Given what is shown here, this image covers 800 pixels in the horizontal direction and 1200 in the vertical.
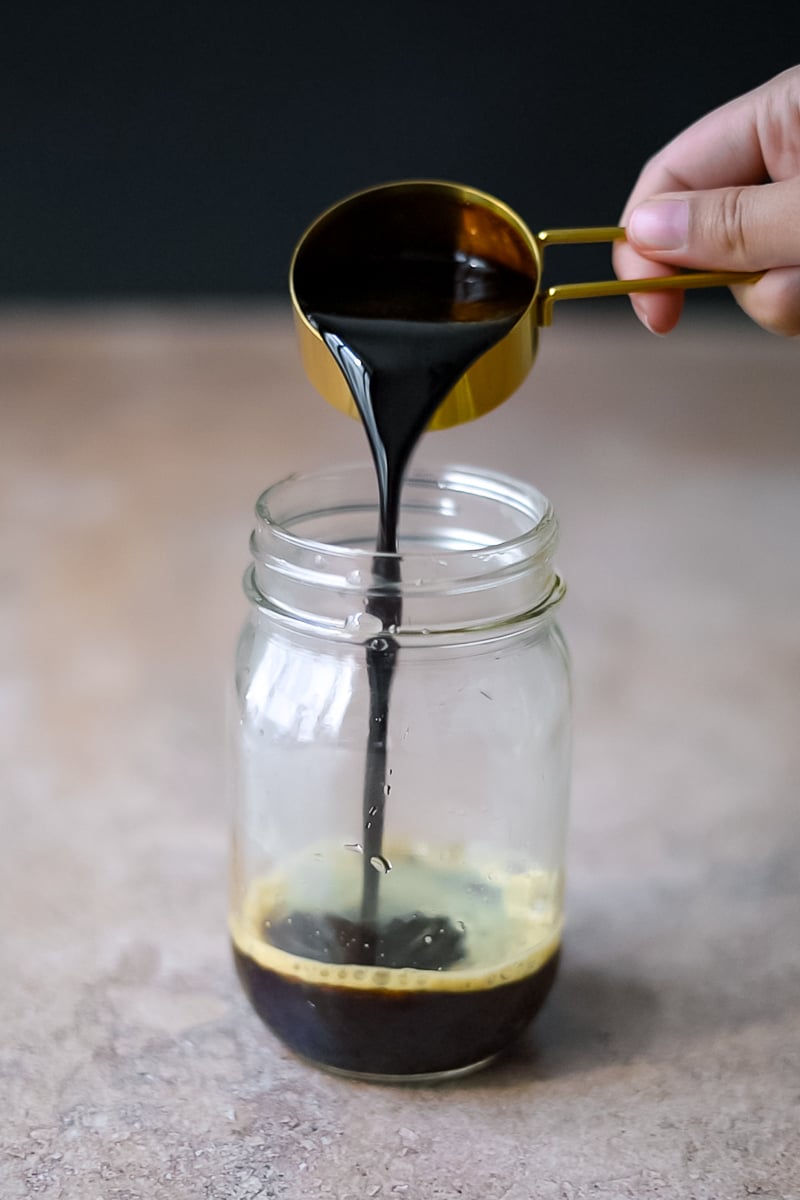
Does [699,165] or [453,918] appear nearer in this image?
[453,918]

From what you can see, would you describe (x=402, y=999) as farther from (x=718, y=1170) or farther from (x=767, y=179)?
(x=767, y=179)

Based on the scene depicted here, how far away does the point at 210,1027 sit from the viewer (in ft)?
2.66

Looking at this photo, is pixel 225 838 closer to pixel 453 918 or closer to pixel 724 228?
pixel 453 918

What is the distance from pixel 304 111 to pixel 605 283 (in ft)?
6.34

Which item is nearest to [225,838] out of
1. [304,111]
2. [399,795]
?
[399,795]

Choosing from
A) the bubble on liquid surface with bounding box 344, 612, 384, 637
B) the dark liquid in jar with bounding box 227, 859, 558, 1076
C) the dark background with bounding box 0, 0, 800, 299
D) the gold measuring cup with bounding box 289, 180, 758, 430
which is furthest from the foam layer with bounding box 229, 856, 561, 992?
the dark background with bounding box 0, 0, 800, 299

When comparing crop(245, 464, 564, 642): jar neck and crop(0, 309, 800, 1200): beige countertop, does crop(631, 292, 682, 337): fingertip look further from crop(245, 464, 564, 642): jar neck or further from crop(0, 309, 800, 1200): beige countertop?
crop(0, 309, 800, 1200): beige countertop

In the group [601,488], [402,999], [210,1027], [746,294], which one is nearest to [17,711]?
[210,1027]

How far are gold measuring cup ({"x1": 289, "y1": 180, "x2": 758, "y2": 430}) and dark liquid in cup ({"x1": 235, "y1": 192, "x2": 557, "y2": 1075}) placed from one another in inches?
0.8

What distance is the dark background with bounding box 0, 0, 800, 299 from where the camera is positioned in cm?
245

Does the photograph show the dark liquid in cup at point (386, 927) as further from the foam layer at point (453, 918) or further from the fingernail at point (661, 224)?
the fingernail at point (661, 224)

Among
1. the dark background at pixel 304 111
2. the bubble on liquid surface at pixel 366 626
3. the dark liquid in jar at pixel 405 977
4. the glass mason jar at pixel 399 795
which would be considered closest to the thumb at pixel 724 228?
the glass mason jar at pixel 399 795

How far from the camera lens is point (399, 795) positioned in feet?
2.50

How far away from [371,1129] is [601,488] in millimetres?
1293
